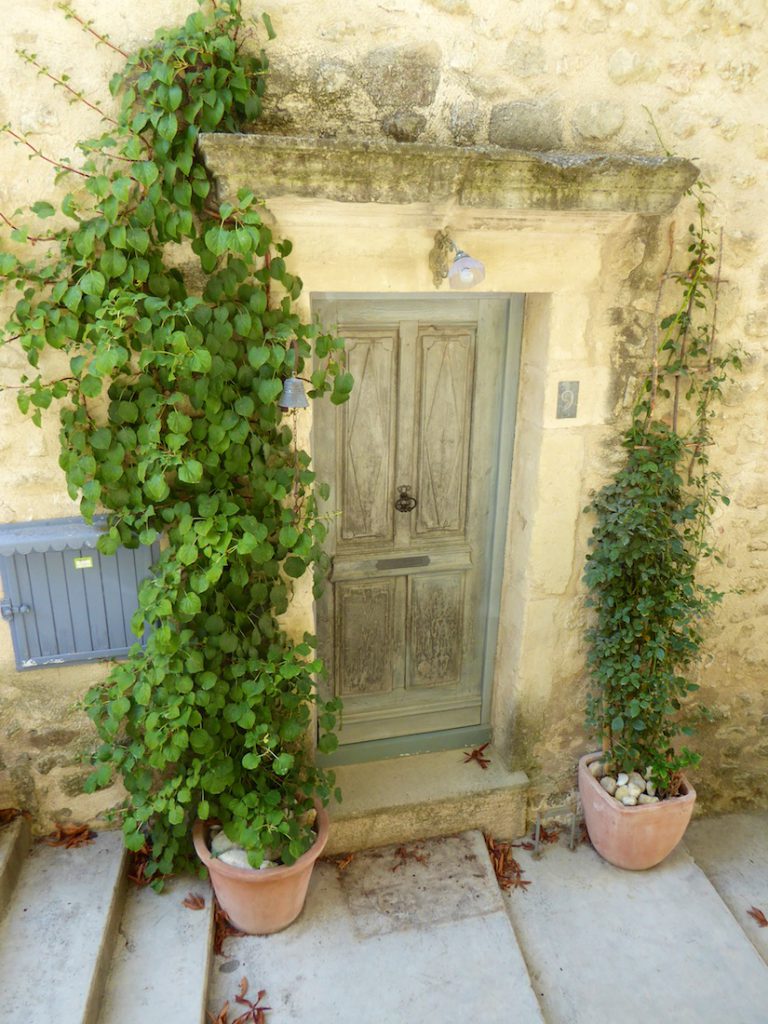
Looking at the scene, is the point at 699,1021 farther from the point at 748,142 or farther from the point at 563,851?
the point at 748,142

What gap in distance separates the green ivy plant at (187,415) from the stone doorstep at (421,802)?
49cm

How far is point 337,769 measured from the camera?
144 inches

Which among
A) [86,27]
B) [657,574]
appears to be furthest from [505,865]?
[86,27]

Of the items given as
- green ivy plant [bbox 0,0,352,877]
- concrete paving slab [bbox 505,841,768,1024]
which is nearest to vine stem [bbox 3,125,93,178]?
green ivy plant [bbox 0,0,352,877]

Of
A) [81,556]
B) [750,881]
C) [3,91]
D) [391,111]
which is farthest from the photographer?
[750,881]

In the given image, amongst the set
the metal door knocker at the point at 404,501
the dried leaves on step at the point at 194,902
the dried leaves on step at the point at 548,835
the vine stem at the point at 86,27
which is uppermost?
the vine stem at the point at 86,27

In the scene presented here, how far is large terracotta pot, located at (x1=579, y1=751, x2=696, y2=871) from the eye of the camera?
333 centimetres

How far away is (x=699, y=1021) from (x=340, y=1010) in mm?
1296

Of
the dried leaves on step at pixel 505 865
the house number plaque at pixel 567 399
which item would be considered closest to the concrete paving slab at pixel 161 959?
the dried leaves on step at pixel 505 865

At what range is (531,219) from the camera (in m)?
2.77

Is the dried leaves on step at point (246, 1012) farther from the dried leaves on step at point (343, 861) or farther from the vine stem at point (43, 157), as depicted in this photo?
the vine stem at point (43, 157)

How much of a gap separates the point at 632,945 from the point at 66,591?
2.61 m

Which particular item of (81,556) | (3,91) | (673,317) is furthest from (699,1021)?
(3,91)

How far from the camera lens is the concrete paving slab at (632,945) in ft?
9.54
